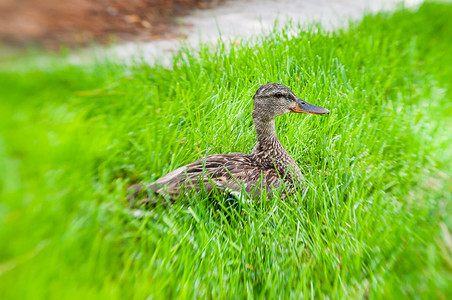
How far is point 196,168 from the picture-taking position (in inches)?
85.0

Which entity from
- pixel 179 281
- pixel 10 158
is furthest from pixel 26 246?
pixel 179 281

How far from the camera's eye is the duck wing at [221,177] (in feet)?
6.62

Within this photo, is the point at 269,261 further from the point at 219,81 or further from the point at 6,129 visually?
the point at 219,81

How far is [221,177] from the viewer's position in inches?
84.1

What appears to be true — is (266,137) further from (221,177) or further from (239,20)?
(239,20)

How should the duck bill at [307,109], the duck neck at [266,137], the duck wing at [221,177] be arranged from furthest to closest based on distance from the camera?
the duck neck at [266,137]
the duck bill at [307,109]
the duck wing at [221,177]

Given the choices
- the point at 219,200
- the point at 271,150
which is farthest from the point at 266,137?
the point at 219,200

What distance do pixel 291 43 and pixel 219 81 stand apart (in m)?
0.84

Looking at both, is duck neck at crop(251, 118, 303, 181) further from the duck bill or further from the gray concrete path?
the gray concrete path

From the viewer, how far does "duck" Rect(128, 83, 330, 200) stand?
2.03 meters

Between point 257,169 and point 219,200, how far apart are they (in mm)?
405

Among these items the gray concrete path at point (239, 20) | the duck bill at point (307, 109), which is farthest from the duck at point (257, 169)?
the gray concrete path at point (239, 20)

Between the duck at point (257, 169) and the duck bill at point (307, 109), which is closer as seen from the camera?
the duck at point (257, 169)

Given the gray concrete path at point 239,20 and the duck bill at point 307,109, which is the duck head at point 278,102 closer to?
the duck bill at point 307,109
